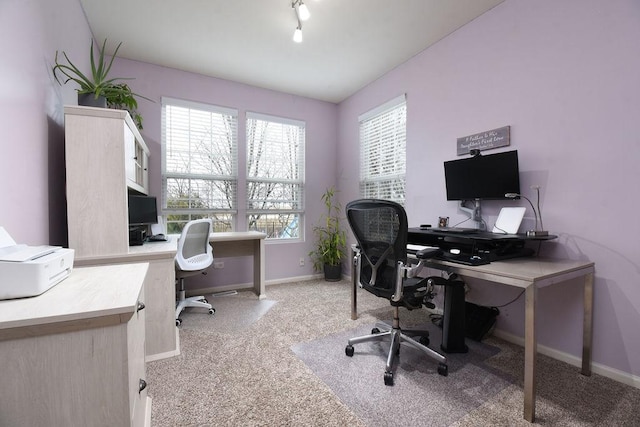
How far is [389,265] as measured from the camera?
6.37ft

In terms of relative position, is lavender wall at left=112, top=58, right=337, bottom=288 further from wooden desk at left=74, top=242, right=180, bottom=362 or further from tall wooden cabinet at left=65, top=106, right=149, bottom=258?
tall wooden cabinet at left=65, top=106, right=149, bottom=258

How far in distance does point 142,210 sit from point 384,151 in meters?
2.93

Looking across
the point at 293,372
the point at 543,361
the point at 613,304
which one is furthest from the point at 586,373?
the point at 293,372

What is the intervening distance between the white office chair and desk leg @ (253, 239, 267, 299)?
0.62m

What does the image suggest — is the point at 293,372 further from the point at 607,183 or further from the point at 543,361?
the point at 607,183

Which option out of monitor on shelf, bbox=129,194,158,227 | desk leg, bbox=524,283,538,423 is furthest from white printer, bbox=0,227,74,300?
desk leg, bbox=524,283,538,423

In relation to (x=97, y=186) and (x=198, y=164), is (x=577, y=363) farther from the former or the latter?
(x=198, y=164)

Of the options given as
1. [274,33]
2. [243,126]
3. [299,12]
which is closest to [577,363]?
[299,12]

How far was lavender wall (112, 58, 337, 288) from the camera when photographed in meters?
3.32

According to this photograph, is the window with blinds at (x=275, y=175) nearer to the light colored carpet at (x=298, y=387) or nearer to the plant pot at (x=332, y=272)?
the plant pot at (x=332, y=272)

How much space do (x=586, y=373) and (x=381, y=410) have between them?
1509mm

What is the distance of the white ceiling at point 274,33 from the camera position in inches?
94.3

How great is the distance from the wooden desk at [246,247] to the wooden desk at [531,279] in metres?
2.11

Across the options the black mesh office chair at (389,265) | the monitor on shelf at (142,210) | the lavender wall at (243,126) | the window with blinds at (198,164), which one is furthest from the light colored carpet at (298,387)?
the window with blinds at (198,164)
